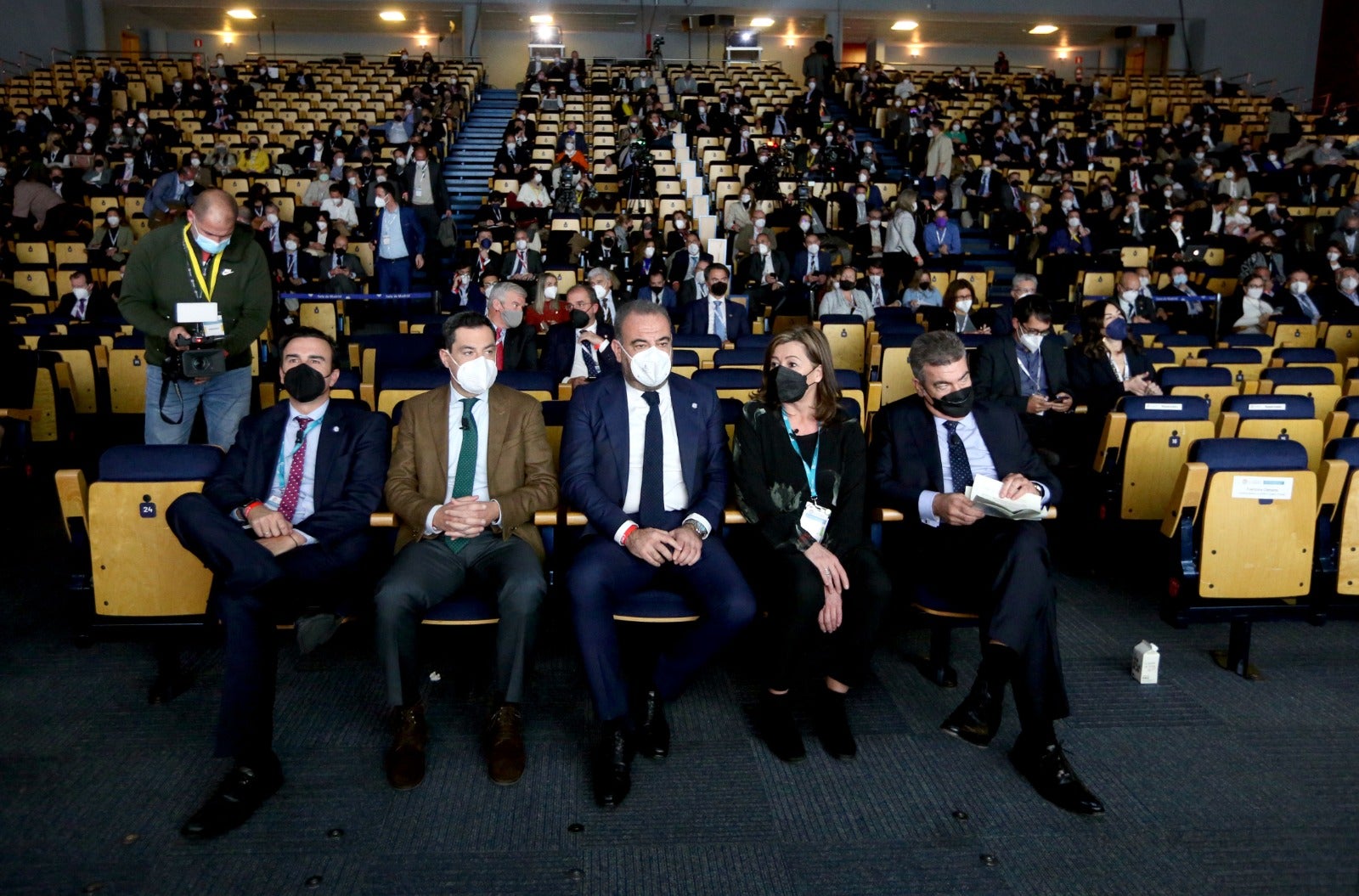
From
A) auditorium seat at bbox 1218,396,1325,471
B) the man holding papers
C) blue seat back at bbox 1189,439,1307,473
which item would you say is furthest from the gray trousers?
auditorium seat at bbox 1218,396,1325,471

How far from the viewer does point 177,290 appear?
11.7 feet

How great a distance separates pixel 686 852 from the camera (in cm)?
230

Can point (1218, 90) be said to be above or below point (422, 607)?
above

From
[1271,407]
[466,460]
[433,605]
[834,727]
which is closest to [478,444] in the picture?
[466,460]

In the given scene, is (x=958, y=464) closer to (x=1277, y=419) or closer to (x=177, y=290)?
(x=1277, y=419)

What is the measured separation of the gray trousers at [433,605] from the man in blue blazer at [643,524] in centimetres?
14

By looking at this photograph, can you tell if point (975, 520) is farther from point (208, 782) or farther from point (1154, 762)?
point (208, 782)

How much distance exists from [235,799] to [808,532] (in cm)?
167

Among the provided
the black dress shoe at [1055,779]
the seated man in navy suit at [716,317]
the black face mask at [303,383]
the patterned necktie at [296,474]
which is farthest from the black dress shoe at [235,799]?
the seated man in navy suit at [716,317]

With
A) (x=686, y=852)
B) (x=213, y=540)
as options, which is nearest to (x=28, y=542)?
(x=213, y=540)

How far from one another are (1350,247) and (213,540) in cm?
1159

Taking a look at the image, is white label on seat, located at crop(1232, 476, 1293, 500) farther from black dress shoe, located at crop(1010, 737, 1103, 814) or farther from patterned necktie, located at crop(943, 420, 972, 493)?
black dress shoe, located at crop(1010, 737, 1103, 814)

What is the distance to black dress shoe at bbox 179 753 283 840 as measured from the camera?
232 centimetres

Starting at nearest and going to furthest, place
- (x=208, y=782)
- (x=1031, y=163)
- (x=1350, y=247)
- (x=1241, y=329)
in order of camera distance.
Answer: (x=208, y=782)
(x=1241, y=329)
(x=1350, y=247)
(x=1031, y=163)
